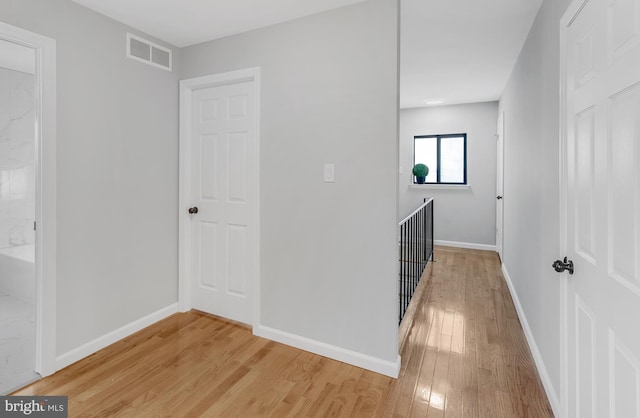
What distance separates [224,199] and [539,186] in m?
2.44

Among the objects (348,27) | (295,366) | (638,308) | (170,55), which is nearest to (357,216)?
(295,366)

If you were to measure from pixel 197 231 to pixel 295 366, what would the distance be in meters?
1.56

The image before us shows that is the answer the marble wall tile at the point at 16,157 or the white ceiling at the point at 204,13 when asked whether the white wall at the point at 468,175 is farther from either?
Result: the marble wall tile at the point at 16,157

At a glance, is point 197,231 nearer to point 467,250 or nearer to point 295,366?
point 295,366

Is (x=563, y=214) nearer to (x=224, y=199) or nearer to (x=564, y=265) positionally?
(x=564, y=265)

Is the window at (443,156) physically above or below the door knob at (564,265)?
above

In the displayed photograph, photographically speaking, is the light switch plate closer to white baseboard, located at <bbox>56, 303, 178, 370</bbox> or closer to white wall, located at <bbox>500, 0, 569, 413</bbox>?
white wall, located at <bbox>500, 0, 569, 413</bbox>

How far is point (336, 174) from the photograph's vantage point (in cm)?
230

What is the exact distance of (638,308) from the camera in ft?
3.11

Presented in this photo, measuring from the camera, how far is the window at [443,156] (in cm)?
569

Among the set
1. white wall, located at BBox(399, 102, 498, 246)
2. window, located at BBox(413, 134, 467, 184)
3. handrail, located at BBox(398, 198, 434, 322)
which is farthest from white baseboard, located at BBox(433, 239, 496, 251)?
window, located at BBox(413, 134, 467, 184)

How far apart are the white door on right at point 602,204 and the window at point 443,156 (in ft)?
14.1

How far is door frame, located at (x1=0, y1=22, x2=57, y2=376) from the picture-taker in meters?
2.03

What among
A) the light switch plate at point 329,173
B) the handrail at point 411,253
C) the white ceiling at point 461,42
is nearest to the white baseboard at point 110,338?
the light switch plate at point 329,173
